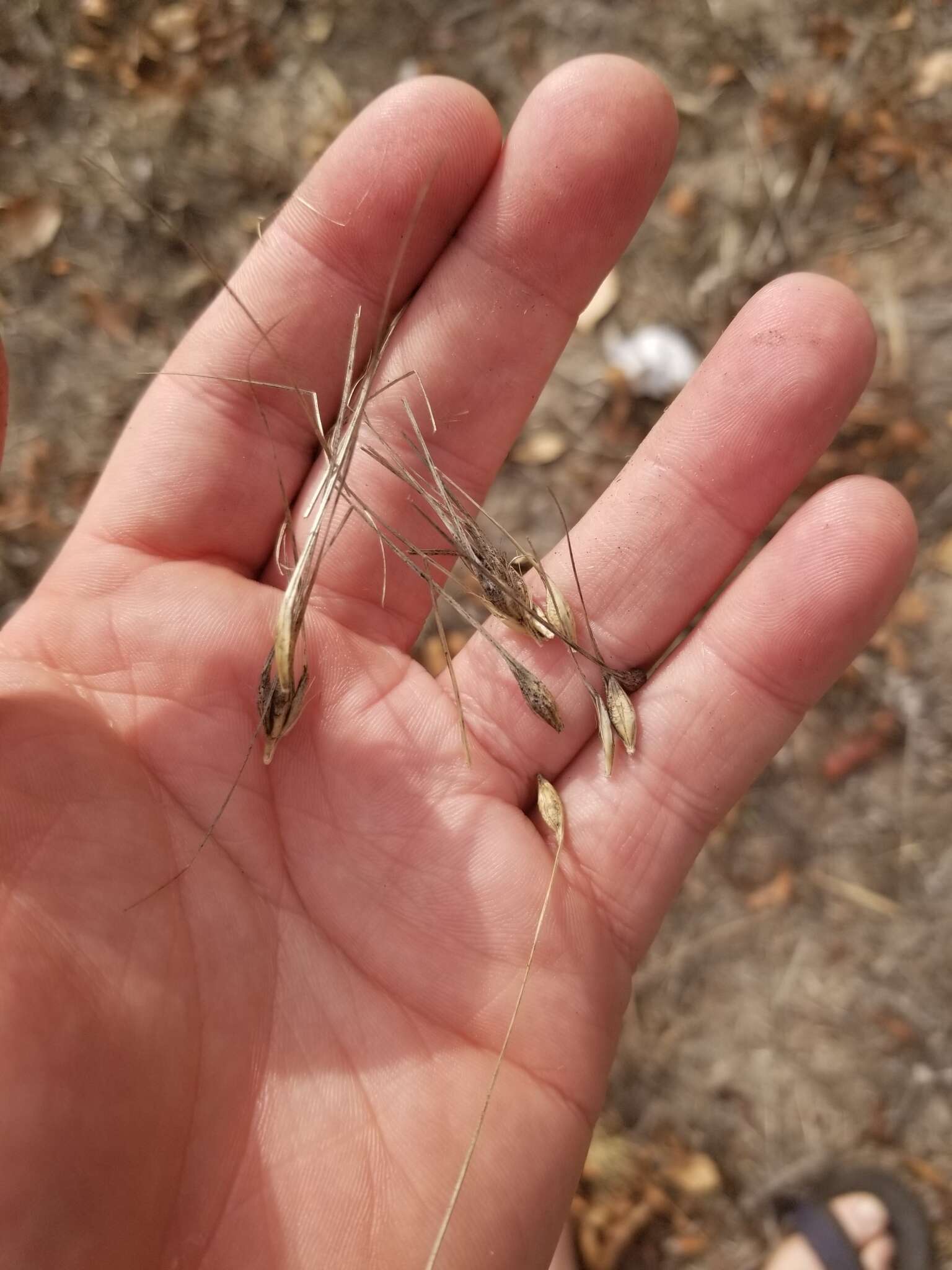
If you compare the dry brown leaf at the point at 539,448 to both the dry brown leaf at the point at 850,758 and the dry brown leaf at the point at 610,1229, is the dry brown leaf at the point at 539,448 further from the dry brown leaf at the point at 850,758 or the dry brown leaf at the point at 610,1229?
the dry brown leaf at the point at 610,1229

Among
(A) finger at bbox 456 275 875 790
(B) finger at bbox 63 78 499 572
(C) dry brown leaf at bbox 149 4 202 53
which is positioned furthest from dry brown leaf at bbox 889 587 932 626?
(C) dry brown leaf at bbox 149 4 202 53

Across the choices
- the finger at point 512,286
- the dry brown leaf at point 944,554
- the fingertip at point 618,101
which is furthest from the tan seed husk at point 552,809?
the dry brown leaf at point 944,554

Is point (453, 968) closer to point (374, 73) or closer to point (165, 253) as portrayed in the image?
point (165, 253)

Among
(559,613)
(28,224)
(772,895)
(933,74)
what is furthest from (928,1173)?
(28,224)

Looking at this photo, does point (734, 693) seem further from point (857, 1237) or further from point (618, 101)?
point (857, 1237)

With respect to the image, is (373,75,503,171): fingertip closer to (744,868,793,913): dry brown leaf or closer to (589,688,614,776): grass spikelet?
(589,688,614,776): grass spikelet

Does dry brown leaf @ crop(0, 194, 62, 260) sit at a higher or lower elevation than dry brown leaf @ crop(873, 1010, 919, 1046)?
higher
